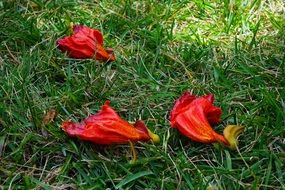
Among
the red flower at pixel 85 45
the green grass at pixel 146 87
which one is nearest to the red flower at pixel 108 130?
the green grass at pixel 146 87

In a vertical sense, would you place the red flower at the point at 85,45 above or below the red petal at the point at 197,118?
below

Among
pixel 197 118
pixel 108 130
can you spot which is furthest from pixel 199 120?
pixel 108 130

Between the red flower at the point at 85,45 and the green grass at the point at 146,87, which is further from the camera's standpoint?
the red flower at the point at 85,45

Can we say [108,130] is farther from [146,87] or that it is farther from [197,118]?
[146,87]

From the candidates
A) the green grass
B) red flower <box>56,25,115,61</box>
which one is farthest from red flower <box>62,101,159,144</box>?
red flower <box>56,25,115,61</box>

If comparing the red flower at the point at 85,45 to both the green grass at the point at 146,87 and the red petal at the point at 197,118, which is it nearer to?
the green grass at the point at 146,87

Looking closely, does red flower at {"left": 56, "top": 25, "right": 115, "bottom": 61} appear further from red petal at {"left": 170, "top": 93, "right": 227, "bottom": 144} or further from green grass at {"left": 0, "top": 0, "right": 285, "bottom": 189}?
red petal at {"left": 170, "top": 93, "right": 227, "bottom": 144}
